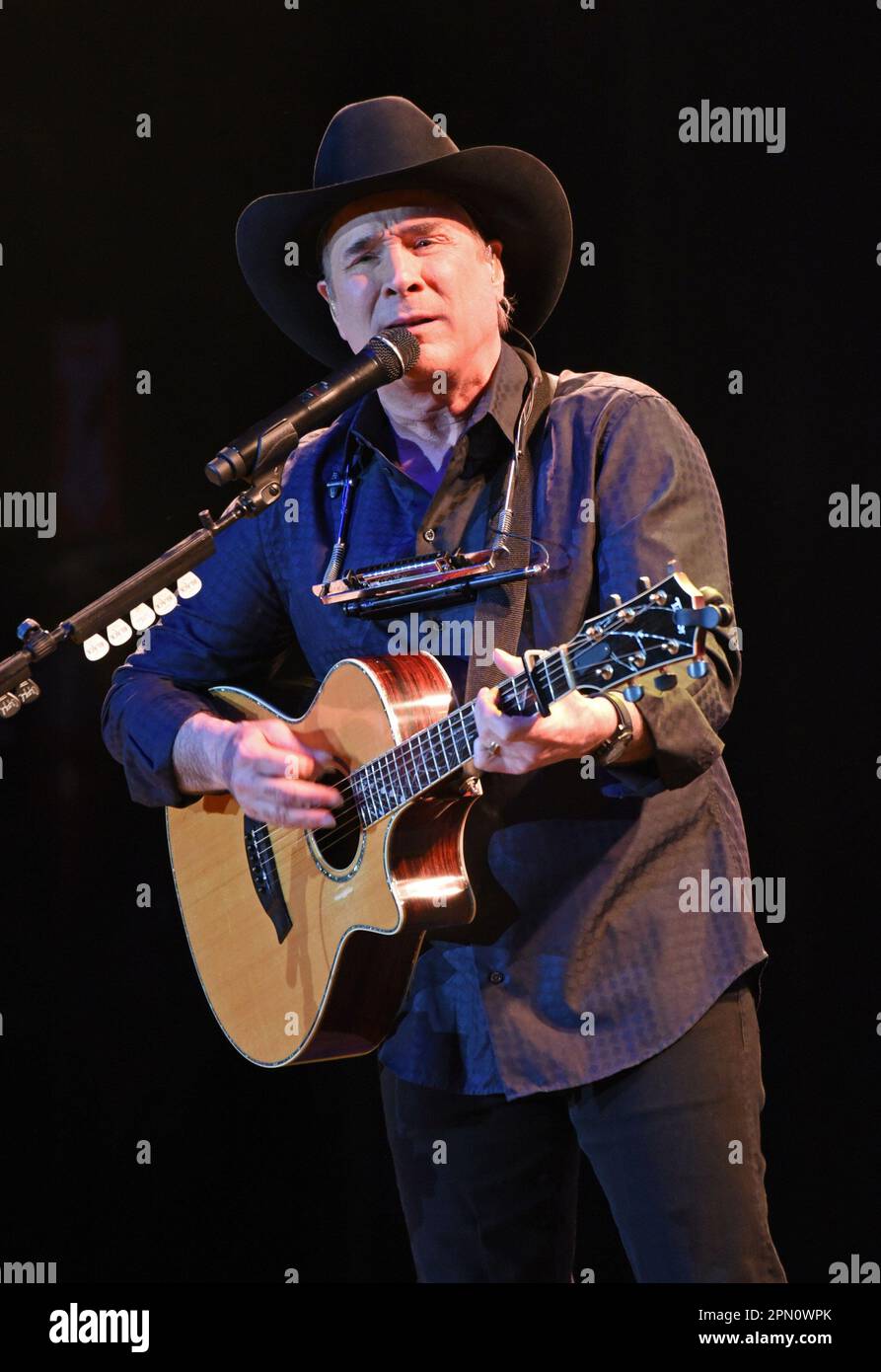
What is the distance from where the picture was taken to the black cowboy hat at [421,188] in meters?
2.51

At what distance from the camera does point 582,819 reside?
2.17 metres

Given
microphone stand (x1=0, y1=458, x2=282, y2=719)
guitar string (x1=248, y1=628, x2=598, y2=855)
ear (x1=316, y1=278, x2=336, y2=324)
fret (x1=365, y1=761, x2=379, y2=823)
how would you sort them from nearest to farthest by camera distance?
guitar string (x1=248, y1=628, x2=598, y2=855)
microphone stand (x1=0, y1=458, x2=282, y2=719)
fret (x1=365, y1=761, x2=379, y2=823)
ear (x1=316, y1=278, x2=336, y2=324)

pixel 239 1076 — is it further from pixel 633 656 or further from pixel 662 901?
pixel 633 656

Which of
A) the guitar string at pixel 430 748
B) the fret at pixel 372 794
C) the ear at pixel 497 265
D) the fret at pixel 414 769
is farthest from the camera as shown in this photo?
the ear at pixel 497 265

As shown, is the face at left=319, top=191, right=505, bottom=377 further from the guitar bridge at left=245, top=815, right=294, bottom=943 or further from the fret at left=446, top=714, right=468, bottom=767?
the guitar bridge at left=245, top=815, right=294, bottom=943

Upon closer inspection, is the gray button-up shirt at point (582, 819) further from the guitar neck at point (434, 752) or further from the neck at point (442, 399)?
the guitar neck at point (434, 752)

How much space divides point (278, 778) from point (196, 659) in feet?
1.79

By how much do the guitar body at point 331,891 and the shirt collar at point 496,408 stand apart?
0.43 m

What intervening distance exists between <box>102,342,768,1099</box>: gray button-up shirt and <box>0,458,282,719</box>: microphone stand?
1.42 feet

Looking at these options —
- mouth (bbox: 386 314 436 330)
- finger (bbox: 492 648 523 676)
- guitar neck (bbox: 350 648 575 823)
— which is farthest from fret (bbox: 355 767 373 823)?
mouth (bbox: 386 314 436 330)

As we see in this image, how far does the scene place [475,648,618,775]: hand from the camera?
71.3 inches

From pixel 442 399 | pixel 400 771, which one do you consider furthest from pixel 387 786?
pixel 442 399

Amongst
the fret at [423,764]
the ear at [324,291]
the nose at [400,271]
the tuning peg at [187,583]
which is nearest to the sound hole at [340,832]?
the fret at [423,764]

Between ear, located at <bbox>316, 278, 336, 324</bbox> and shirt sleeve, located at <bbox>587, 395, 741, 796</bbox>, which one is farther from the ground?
ear, located at <bbox>316, 278, 336, 324</bbox>
